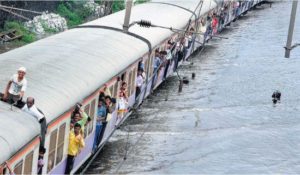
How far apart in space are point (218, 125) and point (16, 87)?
35.4 feet

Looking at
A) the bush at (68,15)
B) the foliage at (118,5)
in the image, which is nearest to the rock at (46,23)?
the bush at (68,15)

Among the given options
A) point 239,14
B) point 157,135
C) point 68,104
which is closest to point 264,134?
point 157,135

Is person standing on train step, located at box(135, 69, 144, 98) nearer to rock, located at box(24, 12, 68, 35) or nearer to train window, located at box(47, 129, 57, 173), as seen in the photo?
train window, located at box(47, 129, 57, 173)

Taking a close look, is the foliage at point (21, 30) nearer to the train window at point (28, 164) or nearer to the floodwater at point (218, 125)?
the floodwater at point (218, 125)

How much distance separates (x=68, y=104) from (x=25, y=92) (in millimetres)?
1112

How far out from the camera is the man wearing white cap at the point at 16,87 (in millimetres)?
11234

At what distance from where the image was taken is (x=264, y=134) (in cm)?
2039

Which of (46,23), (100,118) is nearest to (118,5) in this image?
(46,23)

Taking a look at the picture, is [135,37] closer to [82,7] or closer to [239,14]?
[82,7]

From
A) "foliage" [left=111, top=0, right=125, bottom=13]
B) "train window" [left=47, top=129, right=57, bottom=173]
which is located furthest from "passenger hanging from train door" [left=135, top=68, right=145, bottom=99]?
"foliage" [left=111, top=0, right=125, bottom=13]

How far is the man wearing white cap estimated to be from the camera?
36.9 feet

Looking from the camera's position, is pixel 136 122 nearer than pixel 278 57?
Yes

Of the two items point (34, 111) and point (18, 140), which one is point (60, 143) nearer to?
point (34, 111)

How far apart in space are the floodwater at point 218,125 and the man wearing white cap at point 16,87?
538cm
